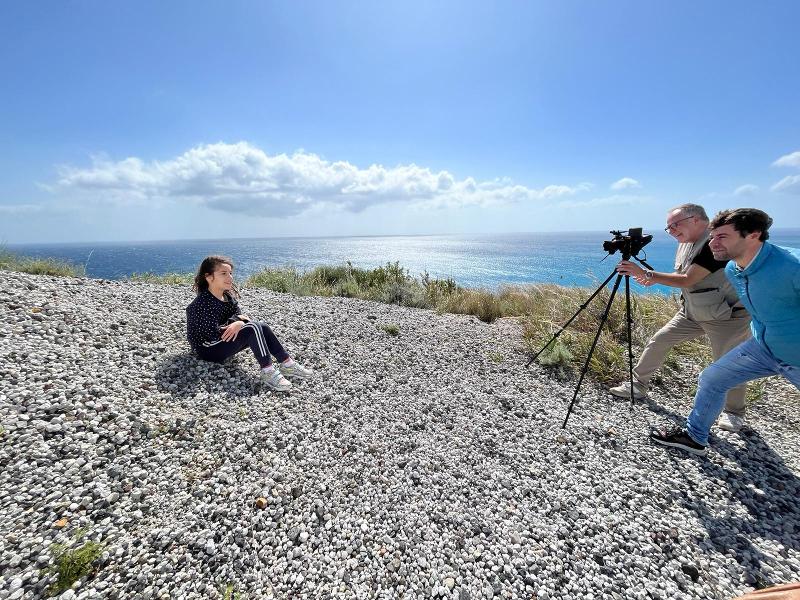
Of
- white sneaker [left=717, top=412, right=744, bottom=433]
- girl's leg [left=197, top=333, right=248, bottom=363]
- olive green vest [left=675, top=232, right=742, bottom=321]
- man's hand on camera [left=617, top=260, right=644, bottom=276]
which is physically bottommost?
white sneaker [left=717, top=412, right=744, bottom=433]

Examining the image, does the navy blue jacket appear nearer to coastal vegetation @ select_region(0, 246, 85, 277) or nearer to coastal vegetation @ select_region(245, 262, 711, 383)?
coastal vegetation @ select_region(245, 262, 711, 383)

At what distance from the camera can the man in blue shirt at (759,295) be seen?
232 cm

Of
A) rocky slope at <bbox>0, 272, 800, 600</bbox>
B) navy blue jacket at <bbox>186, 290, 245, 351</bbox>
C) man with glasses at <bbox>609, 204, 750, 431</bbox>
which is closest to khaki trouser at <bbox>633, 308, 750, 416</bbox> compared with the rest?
man with glasses at <bbox>609, 204, 750, 431</bbox>

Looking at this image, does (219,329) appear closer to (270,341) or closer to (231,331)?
(231,331)

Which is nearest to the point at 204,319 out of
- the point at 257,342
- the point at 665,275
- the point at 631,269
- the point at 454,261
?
the point at 257,342

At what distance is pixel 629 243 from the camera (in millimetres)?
3266

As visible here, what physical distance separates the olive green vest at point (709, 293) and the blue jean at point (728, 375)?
0.64 meters

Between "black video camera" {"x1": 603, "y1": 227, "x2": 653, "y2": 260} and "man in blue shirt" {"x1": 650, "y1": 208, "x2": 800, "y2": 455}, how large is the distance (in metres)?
0.69

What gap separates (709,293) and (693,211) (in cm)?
84

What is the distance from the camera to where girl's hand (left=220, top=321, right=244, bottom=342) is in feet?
11.8

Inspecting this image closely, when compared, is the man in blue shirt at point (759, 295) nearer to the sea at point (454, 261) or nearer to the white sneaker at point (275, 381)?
the sea at point (454, 261)

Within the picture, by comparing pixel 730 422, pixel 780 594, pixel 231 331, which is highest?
pixel 231 331

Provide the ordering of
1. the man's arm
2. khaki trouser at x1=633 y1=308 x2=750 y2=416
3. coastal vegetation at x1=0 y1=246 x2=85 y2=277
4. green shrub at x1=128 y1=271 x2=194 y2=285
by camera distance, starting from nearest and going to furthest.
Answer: the man's arm → khaki trouser at x1=633 y1=308 x2=750 y2=416 → coastal vegetation at x1=0 y1=246 x2=85 y2=277 → green shrub at x1=128 y1=271 x2=194 y2=285

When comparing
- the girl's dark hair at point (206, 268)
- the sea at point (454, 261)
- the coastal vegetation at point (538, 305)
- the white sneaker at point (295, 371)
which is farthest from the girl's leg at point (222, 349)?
the coastal vegetation at point (538, 305)
